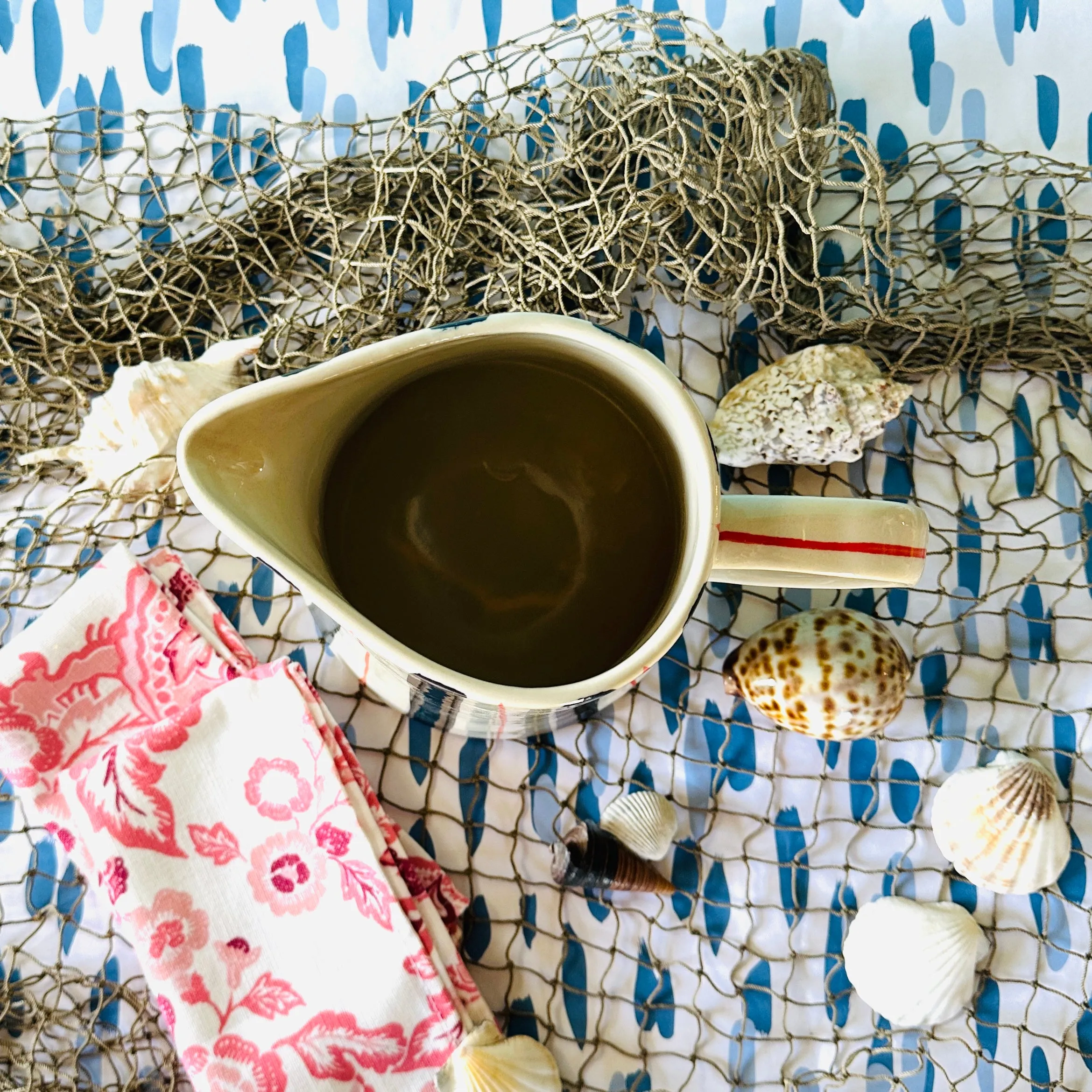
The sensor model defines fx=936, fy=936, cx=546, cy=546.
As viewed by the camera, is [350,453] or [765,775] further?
[765,775]

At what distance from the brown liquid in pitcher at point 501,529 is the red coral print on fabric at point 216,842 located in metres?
0.19

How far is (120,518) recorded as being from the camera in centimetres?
54

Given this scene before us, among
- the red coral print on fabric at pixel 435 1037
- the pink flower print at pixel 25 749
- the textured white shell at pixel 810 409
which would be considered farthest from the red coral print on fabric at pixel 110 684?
the textured white shell at pixel 810 409

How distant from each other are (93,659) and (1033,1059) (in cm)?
56

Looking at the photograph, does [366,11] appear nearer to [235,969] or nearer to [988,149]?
[988,149]

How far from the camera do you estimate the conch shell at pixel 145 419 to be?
518 millimetres

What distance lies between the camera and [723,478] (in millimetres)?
556

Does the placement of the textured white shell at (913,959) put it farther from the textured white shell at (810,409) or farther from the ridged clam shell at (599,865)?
the textured white shell at (810,409)

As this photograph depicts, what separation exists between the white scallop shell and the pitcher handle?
27 centimetres

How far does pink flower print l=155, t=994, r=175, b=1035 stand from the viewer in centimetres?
47

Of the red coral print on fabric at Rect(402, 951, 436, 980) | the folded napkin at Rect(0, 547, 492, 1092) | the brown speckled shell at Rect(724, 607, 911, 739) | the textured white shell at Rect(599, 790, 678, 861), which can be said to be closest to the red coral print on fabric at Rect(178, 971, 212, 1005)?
the folded napkin at Rect(0, 547, 492, 1092)

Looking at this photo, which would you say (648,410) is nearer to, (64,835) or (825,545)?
(825,545)

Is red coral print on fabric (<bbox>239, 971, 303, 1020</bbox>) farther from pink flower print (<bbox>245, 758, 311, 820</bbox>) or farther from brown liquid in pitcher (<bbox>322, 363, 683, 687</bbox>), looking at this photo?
brown liquid in pitcher (<bbox>322, 363, 683, 687</bbox>)

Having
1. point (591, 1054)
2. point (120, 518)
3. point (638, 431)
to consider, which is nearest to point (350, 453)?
point (638, 431)
